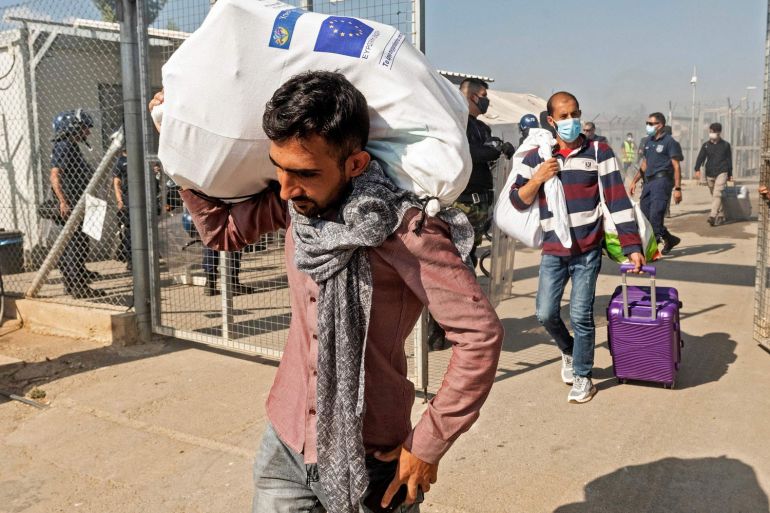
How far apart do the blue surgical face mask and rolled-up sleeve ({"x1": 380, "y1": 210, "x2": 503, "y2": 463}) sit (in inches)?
123

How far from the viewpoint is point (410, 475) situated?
1779 millimetres

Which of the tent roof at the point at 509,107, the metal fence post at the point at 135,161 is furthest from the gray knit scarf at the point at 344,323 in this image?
the tent roof at the point at 509,107

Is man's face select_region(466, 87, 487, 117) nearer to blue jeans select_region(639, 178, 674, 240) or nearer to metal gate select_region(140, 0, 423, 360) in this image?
metal gate select_region(140, 0, 423, 360)

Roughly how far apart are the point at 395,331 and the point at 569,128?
122 inches

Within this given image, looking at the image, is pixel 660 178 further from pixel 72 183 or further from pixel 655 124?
pixel 72 183

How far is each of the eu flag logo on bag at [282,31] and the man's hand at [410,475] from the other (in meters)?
1.09

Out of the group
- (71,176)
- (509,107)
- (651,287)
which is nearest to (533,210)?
(651,287)

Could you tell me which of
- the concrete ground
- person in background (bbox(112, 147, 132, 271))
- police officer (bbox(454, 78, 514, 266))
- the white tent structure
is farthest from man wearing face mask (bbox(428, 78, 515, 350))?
the white tent structure

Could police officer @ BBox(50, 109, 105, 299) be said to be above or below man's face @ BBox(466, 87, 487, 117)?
below

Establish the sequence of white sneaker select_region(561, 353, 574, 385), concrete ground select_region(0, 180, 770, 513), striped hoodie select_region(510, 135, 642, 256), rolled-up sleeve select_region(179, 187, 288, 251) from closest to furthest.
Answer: rolled-up sleeve select_region(179, 187, 288, 251)
concrete ground select_region(0, 180, 770, 513)
striped hoodie select_region(510, 135, 642, 256)
white sneaker select_region(561, 353, 574, 385)

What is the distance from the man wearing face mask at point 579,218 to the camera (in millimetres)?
4590

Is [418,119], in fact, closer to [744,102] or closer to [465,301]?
[465,301]

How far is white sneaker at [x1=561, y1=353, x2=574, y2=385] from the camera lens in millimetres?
4938

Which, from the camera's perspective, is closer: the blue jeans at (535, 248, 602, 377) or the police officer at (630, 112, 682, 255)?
the blue jeans at (535, 248, 602, 377)
